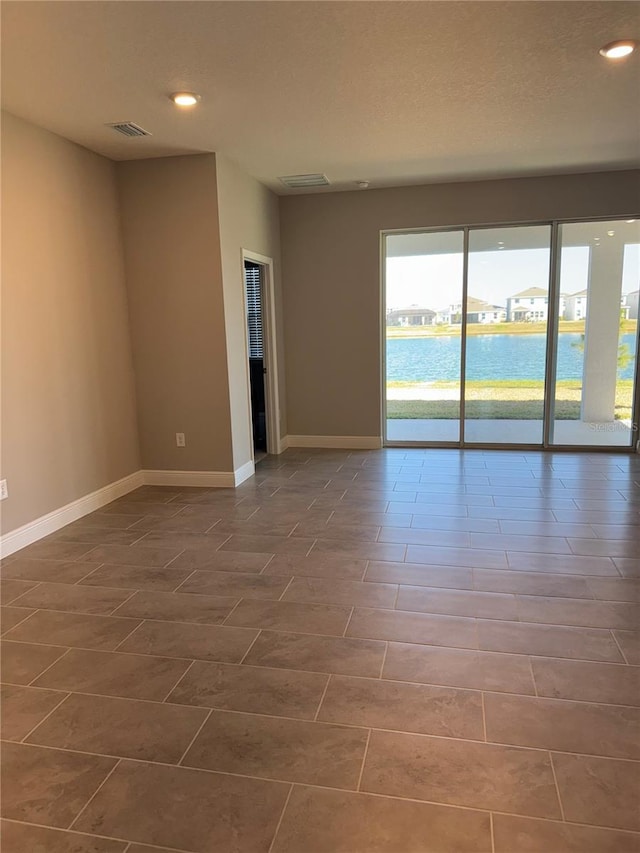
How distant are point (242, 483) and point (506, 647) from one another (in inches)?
122

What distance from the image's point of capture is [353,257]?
6109 millimetres

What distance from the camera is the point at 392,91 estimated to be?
333 centimetres

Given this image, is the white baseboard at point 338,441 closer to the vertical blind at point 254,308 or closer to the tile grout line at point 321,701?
the vertical blind at point 254,308

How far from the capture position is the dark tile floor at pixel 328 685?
161 centimetres

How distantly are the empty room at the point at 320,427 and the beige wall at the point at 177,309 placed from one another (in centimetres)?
2

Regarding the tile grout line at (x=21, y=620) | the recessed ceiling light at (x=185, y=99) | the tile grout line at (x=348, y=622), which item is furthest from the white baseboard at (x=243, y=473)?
the recessed ceiling light at (x=185, y=99)

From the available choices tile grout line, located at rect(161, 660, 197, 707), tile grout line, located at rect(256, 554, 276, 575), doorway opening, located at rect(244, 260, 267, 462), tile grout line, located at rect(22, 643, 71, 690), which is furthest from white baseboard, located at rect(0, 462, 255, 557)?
tile grout line, located at rect(161, 660, 197, 707)

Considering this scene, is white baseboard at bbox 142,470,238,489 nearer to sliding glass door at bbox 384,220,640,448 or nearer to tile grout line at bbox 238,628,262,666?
sliding glass door at bbox 384,220,640,448

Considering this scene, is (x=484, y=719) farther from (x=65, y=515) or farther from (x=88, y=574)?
(x=65, y=515)

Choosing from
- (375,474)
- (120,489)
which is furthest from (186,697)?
(375,474)

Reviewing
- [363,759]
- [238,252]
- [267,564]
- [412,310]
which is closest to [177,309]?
[238,252]

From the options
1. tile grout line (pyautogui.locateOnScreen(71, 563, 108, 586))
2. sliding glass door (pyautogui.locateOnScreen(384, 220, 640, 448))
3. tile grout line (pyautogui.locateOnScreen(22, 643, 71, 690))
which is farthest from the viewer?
sliding glass door (pyautogui.locateOnScreen(384, 220, 640, 448))

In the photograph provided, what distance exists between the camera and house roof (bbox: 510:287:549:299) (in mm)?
5875

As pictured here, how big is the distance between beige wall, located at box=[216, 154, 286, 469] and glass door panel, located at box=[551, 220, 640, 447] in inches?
121
